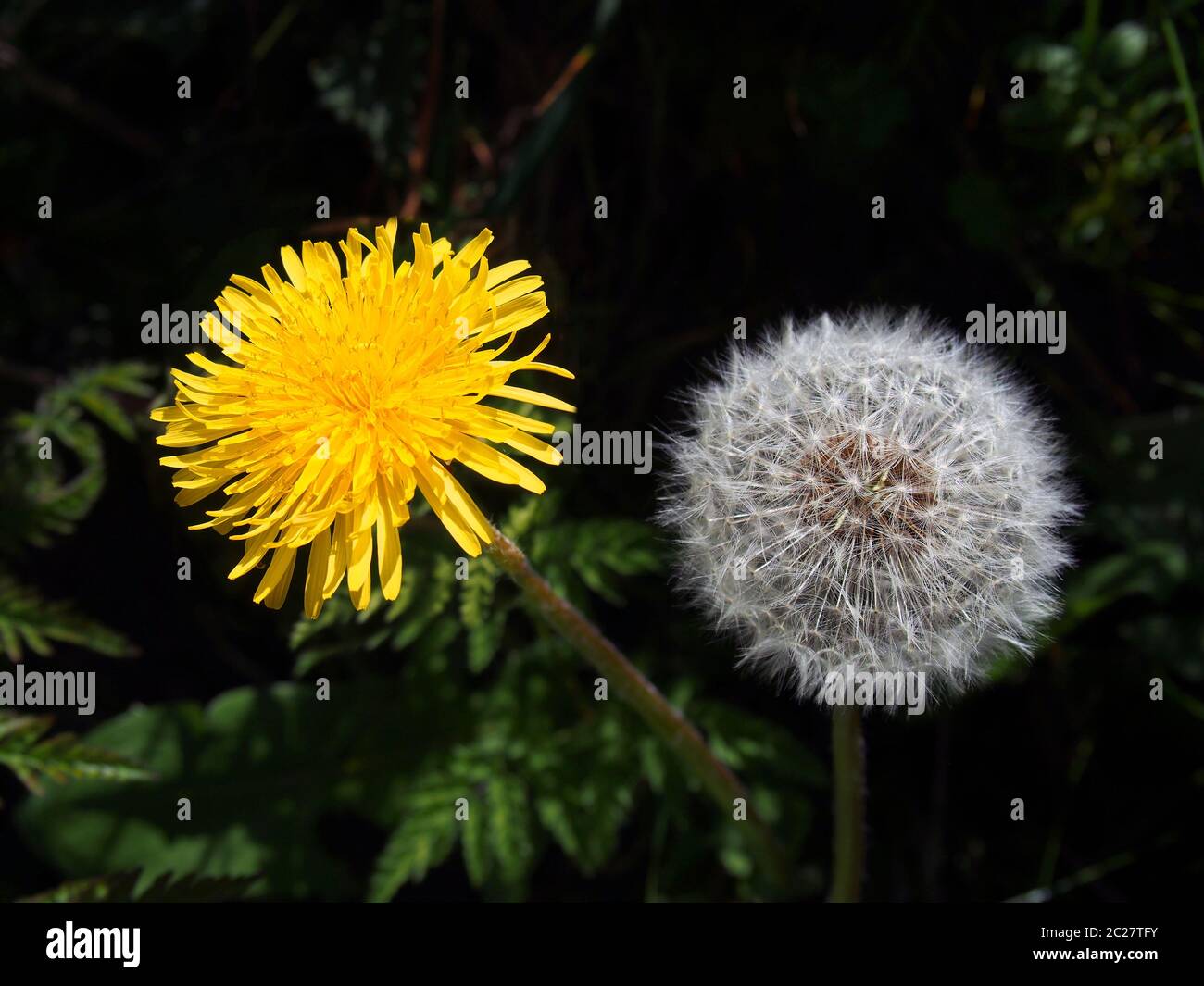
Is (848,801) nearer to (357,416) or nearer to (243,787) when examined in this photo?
(357,416)

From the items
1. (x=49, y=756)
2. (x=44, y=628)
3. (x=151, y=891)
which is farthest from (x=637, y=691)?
(x=44, y=628)

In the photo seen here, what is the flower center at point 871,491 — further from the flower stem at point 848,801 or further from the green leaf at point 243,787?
the green leaf at point 243,787

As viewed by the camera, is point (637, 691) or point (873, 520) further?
point (637, 691)

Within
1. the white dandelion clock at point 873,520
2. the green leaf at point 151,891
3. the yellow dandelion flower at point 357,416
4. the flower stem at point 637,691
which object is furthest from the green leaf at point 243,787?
the white dandelion clock at point 873,520

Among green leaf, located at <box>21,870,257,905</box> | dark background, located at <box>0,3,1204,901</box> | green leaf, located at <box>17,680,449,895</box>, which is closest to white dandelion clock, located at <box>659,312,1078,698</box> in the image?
dark background, located at <box>0,3,1204,901</box>
